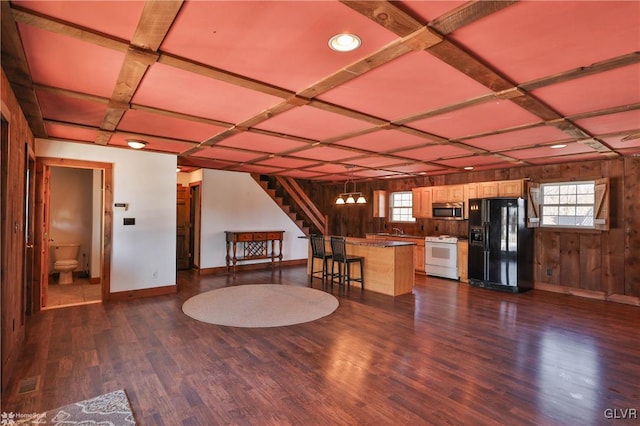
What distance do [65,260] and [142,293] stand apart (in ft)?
6.96

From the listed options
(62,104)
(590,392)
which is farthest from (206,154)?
(590,392)

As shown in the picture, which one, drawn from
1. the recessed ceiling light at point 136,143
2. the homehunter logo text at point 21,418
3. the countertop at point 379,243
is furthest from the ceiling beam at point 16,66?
the countertop at point 379,243

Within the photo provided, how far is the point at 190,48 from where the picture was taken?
205 cm

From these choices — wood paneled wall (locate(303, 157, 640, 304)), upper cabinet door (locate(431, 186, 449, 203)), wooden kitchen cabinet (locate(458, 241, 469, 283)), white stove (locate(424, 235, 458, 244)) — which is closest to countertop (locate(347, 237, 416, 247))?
white stove (locate(424, 235, 458, 244))

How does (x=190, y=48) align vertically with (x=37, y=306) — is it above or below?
above

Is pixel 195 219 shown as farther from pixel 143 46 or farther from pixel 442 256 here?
pixel 143 46

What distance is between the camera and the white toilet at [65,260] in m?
6.07

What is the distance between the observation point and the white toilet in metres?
6.07

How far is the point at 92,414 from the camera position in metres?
2.26

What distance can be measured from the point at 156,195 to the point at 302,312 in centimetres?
328

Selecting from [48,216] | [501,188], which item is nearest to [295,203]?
[501,188]

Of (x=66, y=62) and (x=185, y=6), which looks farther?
(x=66, y=62)

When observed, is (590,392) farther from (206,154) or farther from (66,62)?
(206,154)

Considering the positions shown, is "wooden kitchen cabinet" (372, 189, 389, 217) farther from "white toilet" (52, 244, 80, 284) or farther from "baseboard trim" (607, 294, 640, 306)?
"white toilet" (52, 244, 80, 284)
